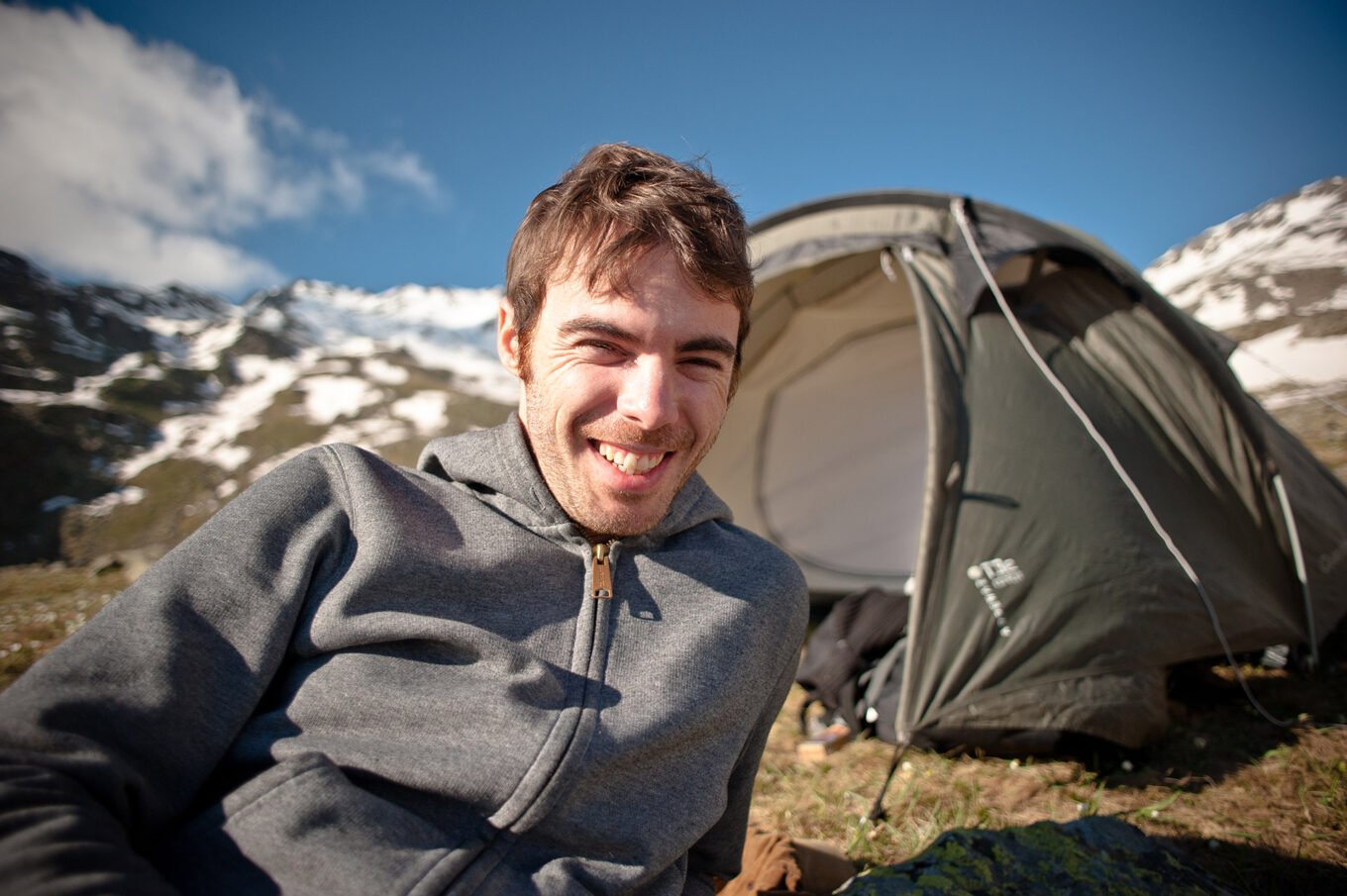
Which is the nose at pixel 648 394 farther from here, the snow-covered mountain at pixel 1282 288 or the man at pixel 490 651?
the snow-covered mountain at pixel 1282 288

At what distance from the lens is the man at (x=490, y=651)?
1.30m

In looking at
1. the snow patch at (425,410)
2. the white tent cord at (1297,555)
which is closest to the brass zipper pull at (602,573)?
the white tent cord at (1297,555)

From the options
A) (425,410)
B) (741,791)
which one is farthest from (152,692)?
(425,410)

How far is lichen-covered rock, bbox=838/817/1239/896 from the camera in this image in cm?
219

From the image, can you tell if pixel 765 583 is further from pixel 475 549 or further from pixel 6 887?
pixel 6 887

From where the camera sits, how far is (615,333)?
1751mm

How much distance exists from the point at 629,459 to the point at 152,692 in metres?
1.08

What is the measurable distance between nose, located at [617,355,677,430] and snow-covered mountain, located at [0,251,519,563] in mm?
35709

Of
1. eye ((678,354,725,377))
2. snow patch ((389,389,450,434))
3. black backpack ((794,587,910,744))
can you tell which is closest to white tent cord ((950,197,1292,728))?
black backpack ((794,587,910,744))

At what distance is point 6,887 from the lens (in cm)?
103

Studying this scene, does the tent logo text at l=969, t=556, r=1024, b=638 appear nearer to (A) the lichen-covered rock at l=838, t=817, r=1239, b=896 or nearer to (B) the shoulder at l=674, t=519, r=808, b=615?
(A) the lichen-covered rock at l=838, t=817, r=1239, b=896

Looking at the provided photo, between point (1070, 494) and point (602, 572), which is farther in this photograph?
point (1070, 494)

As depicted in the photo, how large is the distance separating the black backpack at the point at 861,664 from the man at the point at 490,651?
2699mm

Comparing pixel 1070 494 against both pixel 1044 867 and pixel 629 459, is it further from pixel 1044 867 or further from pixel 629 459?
pixel 629 459
